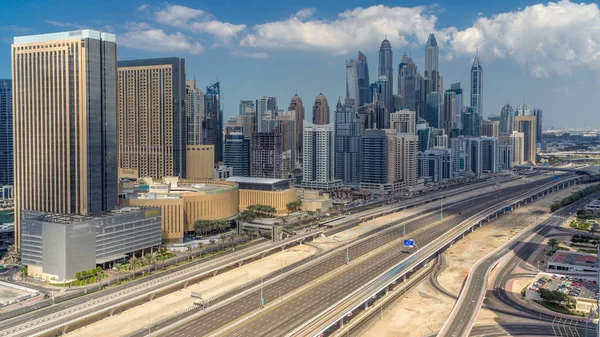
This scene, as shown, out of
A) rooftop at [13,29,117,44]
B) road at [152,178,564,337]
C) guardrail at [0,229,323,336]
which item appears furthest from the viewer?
rooftop at [13,29,117,44]

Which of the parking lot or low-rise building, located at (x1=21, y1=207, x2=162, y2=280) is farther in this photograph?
low-rise building, located at (x1=21, y1=207, x2=162, y2=280)

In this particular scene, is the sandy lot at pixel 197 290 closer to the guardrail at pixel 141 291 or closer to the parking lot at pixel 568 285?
the guardrail at pixel 141 291

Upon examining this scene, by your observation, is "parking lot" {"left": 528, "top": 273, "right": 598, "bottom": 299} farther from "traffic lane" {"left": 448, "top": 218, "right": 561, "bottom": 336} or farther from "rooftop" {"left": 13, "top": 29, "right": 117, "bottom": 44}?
"rooftop" {"left": 13, "top": 29, "right": 117, "bottom": 44}

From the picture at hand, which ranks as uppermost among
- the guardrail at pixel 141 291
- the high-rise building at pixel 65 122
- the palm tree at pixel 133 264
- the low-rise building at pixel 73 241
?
the high-rise building at pixel 65 122

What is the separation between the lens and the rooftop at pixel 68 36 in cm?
11138

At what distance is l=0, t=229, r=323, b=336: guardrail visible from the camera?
242 ft

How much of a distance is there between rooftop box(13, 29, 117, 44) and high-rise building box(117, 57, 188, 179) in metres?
74.0

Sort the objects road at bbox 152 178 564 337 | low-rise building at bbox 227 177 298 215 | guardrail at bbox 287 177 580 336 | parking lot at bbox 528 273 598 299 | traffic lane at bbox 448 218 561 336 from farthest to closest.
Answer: low-rise building at bbox 227 177 298 215 → parking lot at bbox 528 273 598 299 → traffic lane at bbox 448 218 561 336 → road at bbox 152 178 564 337 → guardrail at bbox 287 177 580 336

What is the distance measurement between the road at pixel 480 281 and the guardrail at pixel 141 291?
143 feet

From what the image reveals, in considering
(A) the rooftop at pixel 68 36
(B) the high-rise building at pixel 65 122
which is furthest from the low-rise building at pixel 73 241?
(A) the rooftop at pixel 68 36

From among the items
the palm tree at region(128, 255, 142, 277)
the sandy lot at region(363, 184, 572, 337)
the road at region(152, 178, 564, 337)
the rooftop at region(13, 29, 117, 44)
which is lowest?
the sandy lot at region(363, 184, 572, 337)

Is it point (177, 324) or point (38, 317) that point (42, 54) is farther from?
point (177, 324)

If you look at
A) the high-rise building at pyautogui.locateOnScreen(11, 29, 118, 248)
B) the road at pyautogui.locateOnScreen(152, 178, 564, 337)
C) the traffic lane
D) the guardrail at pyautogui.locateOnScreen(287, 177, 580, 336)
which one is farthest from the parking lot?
the high-rise building at pyautogui.locateOnScreen(11, 29, 118, 248)

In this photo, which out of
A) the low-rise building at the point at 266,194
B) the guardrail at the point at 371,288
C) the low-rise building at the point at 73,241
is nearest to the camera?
the guardrail at the point at 371,288
